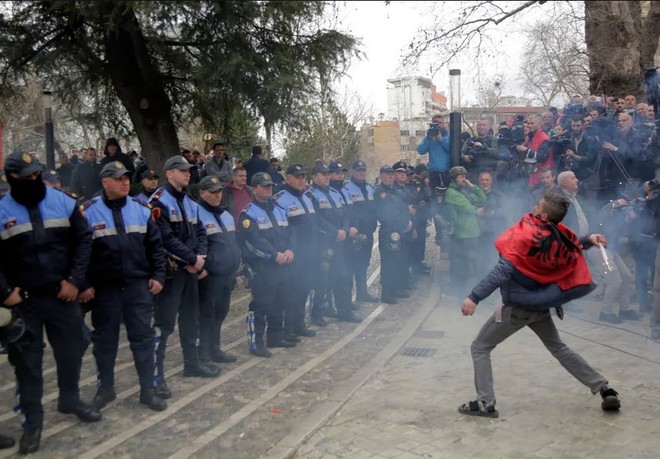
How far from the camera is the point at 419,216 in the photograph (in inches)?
498

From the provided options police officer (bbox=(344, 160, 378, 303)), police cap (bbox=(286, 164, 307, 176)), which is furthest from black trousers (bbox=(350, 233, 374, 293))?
police cap (bbox=(286, 164, 307, 176))

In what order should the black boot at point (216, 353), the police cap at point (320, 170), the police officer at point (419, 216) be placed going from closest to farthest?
the black boot at point (216, 353) < the police cap at point (320, 170) < the police officer at point (419, 216)

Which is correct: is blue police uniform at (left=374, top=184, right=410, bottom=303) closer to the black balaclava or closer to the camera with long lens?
the camera with long lens

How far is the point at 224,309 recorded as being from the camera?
7406mm

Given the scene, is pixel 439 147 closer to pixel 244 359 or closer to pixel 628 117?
pixel 628 117

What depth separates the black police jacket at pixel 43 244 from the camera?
5.09 meters

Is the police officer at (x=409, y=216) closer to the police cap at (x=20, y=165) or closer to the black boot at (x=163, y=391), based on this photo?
the black boot at (x=163, y=391)

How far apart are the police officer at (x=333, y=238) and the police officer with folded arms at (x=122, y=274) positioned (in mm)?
3539

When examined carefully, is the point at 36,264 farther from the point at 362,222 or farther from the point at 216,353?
the point at 362,222

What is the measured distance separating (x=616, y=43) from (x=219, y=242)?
34.3 ft

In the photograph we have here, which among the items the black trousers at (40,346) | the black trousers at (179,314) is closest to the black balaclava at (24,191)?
the black trousers at (40,346)

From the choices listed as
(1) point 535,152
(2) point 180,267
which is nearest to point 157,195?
(2) point 180,267

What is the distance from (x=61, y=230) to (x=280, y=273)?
3.06m

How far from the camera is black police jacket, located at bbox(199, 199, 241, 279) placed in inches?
277
